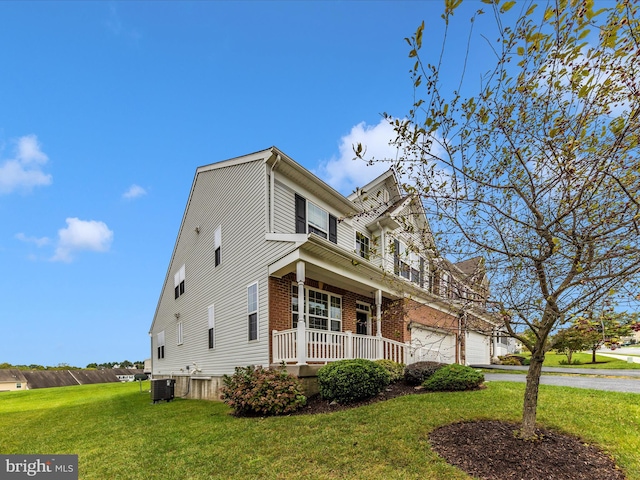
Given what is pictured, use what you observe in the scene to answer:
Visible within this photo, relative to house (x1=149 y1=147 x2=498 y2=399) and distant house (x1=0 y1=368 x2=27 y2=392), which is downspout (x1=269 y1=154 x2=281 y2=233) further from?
distant house (x1=0 y1=368 x2=27 y2=392)

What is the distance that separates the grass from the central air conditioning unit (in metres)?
4.04

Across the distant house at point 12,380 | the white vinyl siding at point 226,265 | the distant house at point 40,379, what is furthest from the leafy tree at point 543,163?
the distant house at point 12,380

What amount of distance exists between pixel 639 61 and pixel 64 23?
14.9 meters

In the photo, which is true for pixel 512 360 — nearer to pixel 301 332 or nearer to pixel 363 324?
pixel 363 324

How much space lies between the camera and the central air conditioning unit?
44.1 feet

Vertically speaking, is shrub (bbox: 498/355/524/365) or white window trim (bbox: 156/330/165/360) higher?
white window trim (bbox: 156/330/165/360)

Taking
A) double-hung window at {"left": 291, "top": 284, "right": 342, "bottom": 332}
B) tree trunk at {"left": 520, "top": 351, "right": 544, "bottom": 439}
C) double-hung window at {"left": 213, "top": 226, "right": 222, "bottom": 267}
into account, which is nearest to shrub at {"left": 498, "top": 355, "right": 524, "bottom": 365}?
double-hung window at {"left": 291, "top": 284, "right": 342, "bottom": 332}

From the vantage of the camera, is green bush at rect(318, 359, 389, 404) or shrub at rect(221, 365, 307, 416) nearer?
shrub at rect(221, 365, 307, 416)

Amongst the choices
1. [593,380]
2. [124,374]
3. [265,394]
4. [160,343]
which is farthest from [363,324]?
[124,374]

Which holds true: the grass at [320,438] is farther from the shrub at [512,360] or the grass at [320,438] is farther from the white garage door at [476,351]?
the shrub at [512,360]

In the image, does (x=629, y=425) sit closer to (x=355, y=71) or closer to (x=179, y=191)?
(x=355, y=71)

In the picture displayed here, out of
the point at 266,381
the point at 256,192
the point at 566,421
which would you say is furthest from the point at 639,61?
the point at 256,192

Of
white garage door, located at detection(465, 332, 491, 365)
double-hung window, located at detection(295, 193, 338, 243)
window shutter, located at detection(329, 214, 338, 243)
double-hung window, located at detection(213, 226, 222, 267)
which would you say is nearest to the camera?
double-hung window, located at detection(295, 193, 338, 243)

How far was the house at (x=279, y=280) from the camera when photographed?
1007 centimetres
